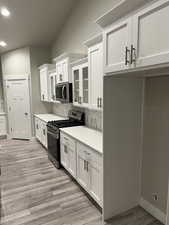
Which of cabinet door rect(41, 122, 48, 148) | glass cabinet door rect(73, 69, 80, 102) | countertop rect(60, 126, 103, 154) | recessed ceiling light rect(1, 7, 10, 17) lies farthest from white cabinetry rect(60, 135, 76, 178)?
recessed ceiling light rect(1, 7, 10, 17)

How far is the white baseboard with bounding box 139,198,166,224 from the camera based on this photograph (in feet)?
7.07

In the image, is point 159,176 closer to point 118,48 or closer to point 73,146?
point 73,146

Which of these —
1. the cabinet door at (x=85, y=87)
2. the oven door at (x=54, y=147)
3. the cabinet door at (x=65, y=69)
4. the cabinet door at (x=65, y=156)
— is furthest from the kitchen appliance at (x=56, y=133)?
the cabinet door at (x=65, y=69)

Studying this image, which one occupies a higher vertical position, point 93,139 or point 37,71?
point 37,71

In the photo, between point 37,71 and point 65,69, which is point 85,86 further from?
point 37,71

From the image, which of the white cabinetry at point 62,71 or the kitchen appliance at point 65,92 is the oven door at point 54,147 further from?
the white cabinetry at point 62,71

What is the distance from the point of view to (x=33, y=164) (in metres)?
3.95

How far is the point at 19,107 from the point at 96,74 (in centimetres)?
398

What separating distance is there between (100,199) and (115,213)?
30cm

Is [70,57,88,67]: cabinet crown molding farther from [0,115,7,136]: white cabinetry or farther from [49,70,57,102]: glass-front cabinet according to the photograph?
[0,115,7,136]: white cabinetry

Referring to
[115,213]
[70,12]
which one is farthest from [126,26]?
[70,12]

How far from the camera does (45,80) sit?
5098mm

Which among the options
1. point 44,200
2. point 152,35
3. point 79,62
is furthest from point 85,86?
point 44,200

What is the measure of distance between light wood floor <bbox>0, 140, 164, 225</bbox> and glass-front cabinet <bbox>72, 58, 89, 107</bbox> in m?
1.57
